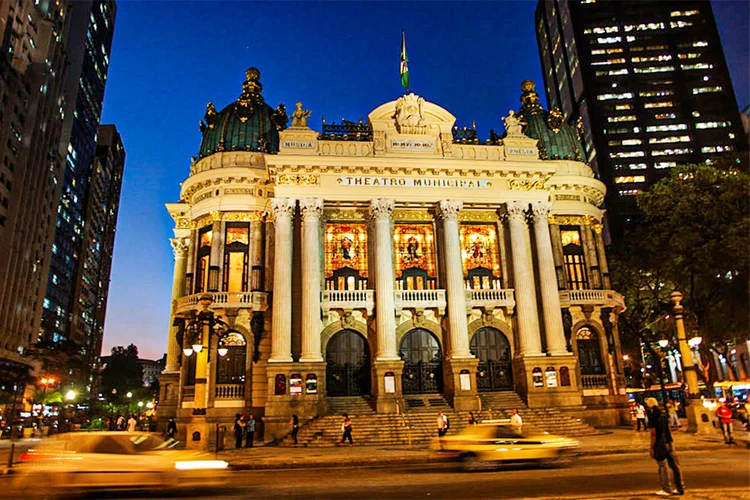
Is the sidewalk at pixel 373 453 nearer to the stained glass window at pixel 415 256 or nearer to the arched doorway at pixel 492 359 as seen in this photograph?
the arched doorway at pixel 492 359

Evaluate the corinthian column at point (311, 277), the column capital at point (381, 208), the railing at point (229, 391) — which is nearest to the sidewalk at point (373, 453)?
the railing at point (229, 391)

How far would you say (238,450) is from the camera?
24406 mm

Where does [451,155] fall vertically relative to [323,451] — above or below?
above

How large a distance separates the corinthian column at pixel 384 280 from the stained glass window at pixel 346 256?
1886mm

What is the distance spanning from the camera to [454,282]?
32500mm

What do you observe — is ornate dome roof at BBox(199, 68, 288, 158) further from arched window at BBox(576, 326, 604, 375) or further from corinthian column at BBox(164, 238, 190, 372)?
arched window at BBox(576, 326, 604, 375)

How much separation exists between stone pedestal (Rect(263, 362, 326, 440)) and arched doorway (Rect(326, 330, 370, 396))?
2.16 m

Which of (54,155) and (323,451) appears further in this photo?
(54,155)

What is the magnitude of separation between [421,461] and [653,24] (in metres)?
128

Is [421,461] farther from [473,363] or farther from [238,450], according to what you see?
[473,363]

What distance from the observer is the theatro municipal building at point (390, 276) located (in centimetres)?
3097

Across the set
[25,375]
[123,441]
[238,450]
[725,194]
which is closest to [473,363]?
[238,450]

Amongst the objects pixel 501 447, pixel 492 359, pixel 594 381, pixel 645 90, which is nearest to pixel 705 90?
pixel 645 90

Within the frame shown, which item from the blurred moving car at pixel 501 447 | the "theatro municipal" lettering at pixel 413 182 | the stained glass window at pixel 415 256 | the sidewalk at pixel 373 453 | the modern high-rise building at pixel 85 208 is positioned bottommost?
the sidewalk at pixel 373 453
